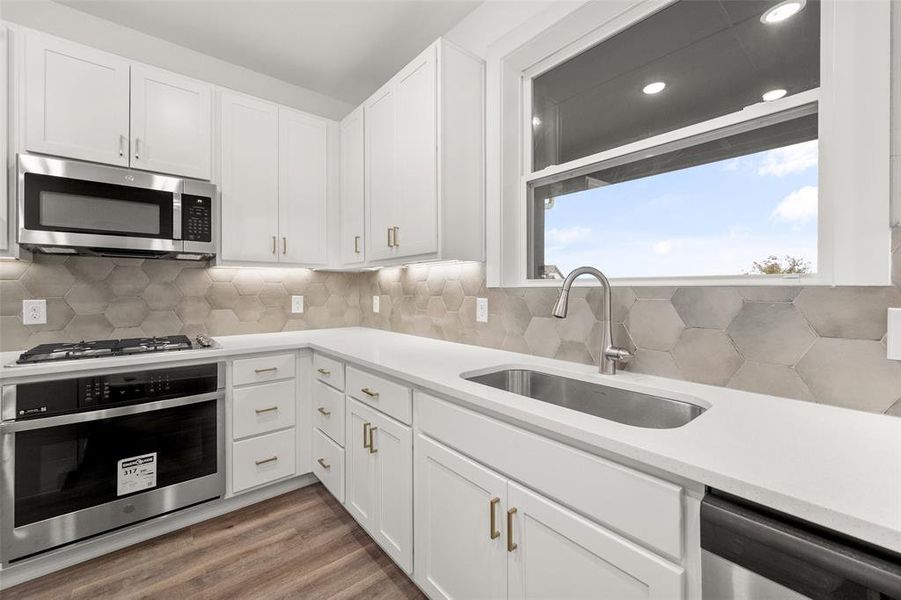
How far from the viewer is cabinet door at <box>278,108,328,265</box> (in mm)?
2529

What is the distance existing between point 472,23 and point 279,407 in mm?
2429

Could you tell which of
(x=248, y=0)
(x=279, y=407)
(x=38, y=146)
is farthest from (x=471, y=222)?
(x=38, y=146)

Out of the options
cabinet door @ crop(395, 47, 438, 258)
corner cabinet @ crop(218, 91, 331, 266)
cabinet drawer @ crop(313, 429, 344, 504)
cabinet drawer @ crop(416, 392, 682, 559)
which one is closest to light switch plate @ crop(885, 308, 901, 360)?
cabinet drawer @ crop(416, 392, 682, 559)

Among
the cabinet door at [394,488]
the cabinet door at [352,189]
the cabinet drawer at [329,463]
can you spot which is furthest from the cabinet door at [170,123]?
the cabinet door at [394,488]

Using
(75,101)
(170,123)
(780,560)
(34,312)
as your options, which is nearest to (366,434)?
(780,560)

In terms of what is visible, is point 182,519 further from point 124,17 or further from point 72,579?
point 124,17

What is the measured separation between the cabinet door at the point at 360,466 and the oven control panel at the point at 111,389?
31.0 inches

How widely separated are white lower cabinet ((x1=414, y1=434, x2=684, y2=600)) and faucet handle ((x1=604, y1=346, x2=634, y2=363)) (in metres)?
0.61

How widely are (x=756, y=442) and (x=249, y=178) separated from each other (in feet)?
8.76

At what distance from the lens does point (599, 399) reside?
1.42 m

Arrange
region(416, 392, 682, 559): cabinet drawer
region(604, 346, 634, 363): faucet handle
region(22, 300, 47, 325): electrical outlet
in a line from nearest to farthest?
region(416, 392, 682, 559): cabinet drawer < region(604, 346, 634, 363): faucet handle < region(22, 300, 47, 325): electrical outlet

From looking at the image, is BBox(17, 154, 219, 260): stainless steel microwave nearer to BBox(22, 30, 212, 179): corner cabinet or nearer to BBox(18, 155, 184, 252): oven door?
BBox(18, 155, 184, 252): oven door

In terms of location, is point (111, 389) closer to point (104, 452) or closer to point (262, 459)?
point (104, 452)

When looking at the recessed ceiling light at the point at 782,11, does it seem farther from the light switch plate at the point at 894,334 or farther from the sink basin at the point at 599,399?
the sink basin at the point at 599,399
